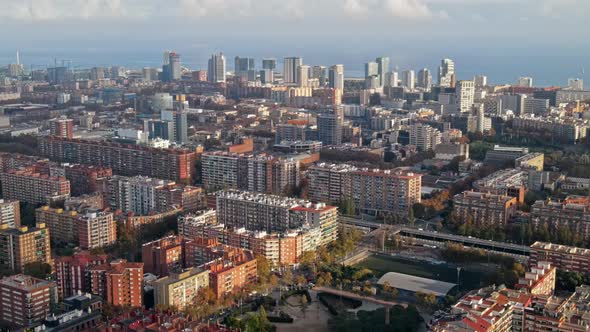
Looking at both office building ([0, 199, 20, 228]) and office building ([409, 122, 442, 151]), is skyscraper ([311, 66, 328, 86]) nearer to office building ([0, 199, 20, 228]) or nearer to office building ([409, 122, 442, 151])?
office building ([409, 122, 442, 151])

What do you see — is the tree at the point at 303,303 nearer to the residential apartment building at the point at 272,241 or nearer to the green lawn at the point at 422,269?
the residential apartment building at the point at 272,241

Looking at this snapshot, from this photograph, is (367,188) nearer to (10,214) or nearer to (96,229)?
(96,229)

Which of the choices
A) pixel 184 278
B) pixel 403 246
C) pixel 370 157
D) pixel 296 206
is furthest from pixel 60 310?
pixel 370 157

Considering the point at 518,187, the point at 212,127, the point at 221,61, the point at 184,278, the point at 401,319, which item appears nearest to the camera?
the point at 401,319

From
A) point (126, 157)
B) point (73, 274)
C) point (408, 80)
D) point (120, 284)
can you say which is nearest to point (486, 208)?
point (120, 284)

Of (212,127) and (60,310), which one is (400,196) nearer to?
(60,310)

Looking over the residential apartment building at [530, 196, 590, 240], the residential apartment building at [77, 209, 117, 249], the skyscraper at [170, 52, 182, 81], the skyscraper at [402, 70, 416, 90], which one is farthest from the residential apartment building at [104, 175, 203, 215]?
the skyscraper at [170, 52, 182, 81]

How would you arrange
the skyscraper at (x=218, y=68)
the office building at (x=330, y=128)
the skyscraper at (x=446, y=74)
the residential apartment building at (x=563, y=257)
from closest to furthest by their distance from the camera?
1. the residential apartment building at (x=563, y=257)
2. the office building at (x=330, y=128)
3. the skyscraper at (x=446, y=74)
4. the skyscraper at (x=218, y=68)

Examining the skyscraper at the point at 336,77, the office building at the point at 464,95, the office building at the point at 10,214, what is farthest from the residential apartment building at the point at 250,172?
the skyscraper at the point at 336,77
